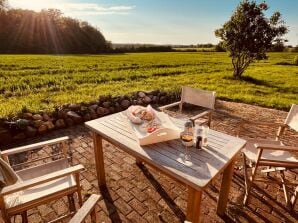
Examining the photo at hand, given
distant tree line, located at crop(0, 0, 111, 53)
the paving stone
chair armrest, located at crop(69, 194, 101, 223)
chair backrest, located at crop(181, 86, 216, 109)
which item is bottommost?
the paving stone

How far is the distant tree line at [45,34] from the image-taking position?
37469 millimetres

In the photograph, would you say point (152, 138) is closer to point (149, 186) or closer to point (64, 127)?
point (149, 186)

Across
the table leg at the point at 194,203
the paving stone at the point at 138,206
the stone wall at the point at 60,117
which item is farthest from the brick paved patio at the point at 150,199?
the stone wall at the point at 60,117

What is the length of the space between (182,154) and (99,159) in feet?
4.95

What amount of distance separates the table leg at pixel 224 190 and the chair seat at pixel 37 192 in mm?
1822

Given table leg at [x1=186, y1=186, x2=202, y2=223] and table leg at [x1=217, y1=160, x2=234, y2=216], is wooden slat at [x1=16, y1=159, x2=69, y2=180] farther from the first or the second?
table leg at [x1=217, y1=160, x2=234, y2=216]

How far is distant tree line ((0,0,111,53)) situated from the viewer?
37469mm

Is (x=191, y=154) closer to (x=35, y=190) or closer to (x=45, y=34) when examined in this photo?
(x=35, y=190)

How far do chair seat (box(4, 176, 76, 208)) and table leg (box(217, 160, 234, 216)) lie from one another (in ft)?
5.98

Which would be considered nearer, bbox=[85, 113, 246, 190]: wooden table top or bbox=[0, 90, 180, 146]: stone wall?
bbox=[85, 113, 246, 190]: wooden table top

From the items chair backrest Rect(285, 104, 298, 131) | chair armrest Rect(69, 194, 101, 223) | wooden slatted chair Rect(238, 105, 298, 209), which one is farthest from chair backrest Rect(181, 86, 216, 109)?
chair armrest Rect(69, 194, 101, 223)

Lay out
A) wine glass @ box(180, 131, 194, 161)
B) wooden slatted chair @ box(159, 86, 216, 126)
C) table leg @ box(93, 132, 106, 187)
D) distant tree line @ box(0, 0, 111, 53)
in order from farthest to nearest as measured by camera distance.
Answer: distant tree line @ box(0, 0, 111, 53), wooden slatted chair @ box(159, 86, 216, 126), table leg @ box(93, 132, 106, 187), wine glass @ box(180, 131, 194, 161)

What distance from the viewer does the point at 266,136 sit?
17.7ft

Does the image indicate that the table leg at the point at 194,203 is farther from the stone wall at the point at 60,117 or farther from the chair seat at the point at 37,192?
the stone wall at the point at 60,117
